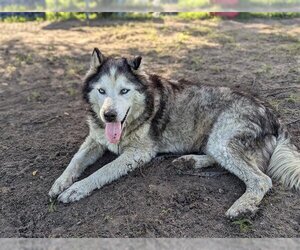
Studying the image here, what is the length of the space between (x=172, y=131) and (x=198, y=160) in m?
0.51

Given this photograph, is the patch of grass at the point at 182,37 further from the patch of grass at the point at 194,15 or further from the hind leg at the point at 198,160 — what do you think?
the hind leg at the point at 198,160

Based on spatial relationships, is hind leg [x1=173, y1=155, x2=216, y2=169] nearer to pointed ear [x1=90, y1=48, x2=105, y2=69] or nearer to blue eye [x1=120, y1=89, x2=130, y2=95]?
blue eye [x1=120, y1=89, x2=130, y2=95]

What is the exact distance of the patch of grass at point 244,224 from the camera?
139 inches

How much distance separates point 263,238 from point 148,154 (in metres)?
1.62

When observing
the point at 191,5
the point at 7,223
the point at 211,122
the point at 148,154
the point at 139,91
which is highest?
the point at 191,5

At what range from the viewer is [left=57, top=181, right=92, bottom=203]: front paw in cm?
403

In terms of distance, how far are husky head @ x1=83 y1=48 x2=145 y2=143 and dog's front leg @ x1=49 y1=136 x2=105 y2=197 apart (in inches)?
12.9

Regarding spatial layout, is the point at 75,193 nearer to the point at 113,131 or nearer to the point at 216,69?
the point at 113,131

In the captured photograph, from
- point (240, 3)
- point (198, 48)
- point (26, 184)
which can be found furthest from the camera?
point (240, 3)

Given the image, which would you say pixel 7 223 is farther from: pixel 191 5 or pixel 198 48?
pixel 191 5

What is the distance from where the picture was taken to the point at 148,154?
181 inches

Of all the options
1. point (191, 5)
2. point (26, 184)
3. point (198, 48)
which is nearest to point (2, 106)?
point (26, 184)

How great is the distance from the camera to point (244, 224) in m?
3.60

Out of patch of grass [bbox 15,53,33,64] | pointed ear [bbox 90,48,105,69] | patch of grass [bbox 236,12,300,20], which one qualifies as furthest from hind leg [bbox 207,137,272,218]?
patch of grass [bbox 236,12,300,20]
